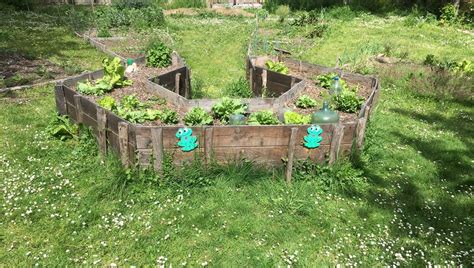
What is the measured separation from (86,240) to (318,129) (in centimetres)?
418

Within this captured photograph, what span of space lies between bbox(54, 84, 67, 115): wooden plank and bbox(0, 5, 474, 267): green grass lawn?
0.68 metres

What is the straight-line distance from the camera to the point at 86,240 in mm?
5262

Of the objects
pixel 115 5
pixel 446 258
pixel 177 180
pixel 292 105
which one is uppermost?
pixel 115 5

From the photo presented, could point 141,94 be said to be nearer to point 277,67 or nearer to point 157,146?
point 157,146

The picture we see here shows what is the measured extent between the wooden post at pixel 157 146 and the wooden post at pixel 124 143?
526mm

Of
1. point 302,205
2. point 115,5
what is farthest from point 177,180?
point 115,5

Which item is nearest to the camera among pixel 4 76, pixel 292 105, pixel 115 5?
pixel 292 105

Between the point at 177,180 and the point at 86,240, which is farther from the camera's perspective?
the point at 177,180

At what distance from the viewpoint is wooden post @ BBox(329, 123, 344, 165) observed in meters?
6.53

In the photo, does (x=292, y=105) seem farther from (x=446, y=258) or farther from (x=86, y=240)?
(x=86, y=240)

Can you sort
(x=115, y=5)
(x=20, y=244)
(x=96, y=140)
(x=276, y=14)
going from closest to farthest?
(x=20, y=244) → (x=96, y=140) → (x=115, y=5) → (x=276, y=14)

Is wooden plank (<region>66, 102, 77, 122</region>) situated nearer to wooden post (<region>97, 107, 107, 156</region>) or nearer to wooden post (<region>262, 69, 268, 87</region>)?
wooden post (<region>97, 107, 107, 156</region>)

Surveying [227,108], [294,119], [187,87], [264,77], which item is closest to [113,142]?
[227,108]

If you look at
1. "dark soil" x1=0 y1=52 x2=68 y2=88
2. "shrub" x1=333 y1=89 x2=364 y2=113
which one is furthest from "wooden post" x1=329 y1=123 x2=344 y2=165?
"dark soil" x1=0 y1=52 x2=68 y2=88
